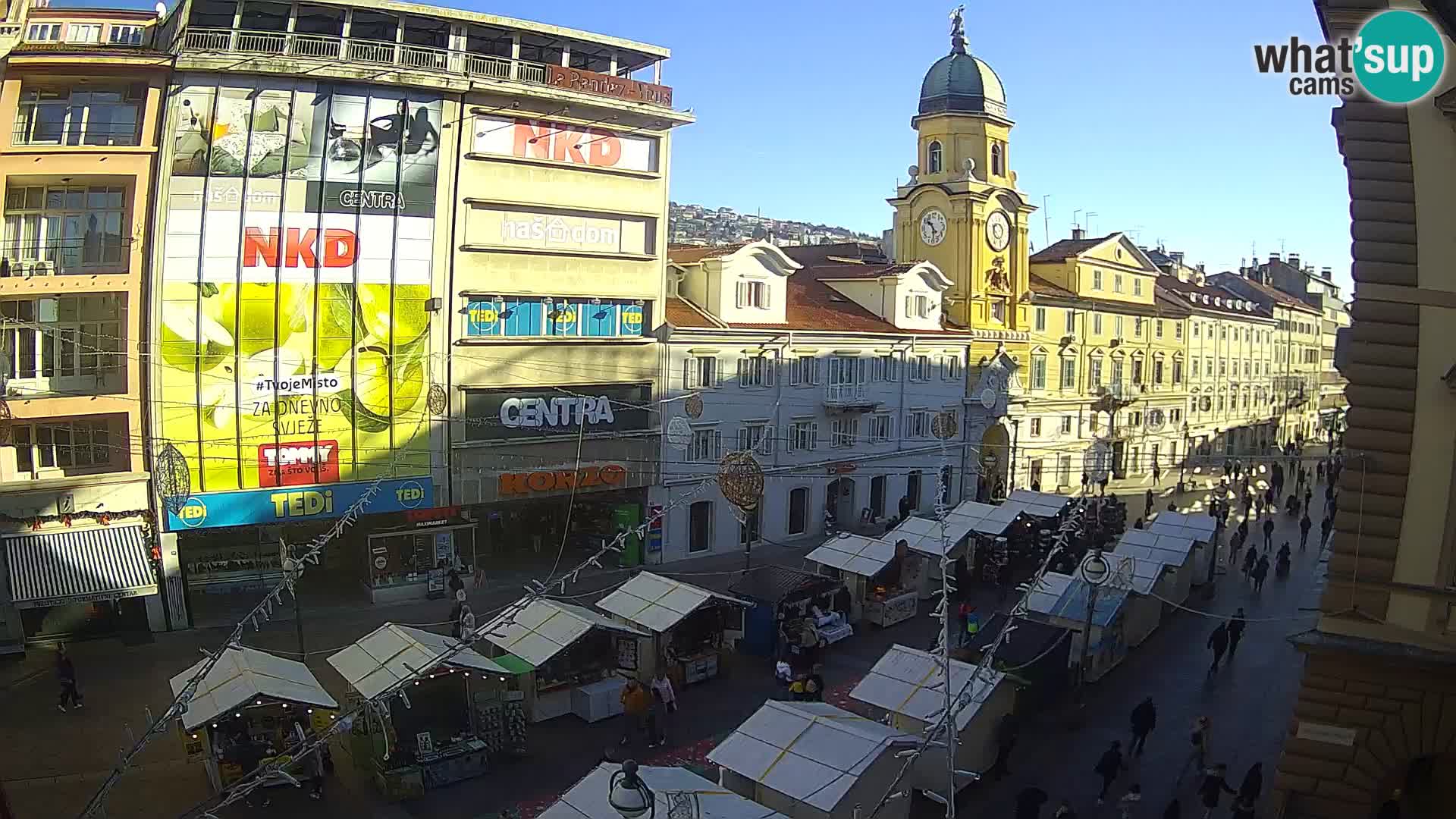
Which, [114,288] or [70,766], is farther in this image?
[114,288]

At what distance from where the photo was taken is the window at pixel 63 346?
26.2 meters

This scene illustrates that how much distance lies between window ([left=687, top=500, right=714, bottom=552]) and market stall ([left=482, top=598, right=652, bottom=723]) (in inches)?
→ 561

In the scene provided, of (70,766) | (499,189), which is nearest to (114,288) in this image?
(499,189)

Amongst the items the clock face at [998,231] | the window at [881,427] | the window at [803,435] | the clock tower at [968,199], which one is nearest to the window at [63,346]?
the window at [803,435]

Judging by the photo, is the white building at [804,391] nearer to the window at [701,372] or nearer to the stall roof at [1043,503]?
the window at [701,372]

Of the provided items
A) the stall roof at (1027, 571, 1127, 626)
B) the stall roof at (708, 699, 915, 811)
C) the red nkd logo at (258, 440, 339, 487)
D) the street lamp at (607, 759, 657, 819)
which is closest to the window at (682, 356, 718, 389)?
the red nkd logo at (258, 440, 339, 487)

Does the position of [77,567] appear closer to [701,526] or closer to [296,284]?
[296,284]

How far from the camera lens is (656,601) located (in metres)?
23.3

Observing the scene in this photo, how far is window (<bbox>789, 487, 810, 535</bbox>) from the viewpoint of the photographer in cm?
4175

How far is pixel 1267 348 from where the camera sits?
80750 millimetres

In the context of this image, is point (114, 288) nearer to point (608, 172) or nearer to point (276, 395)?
point (276, 395)

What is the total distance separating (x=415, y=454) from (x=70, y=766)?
13.1 metres

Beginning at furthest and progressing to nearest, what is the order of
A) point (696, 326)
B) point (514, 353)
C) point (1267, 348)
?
point (1267, 348), point (696, 326), point (514, 353)

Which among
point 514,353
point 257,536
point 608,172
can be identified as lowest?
point 257,536
